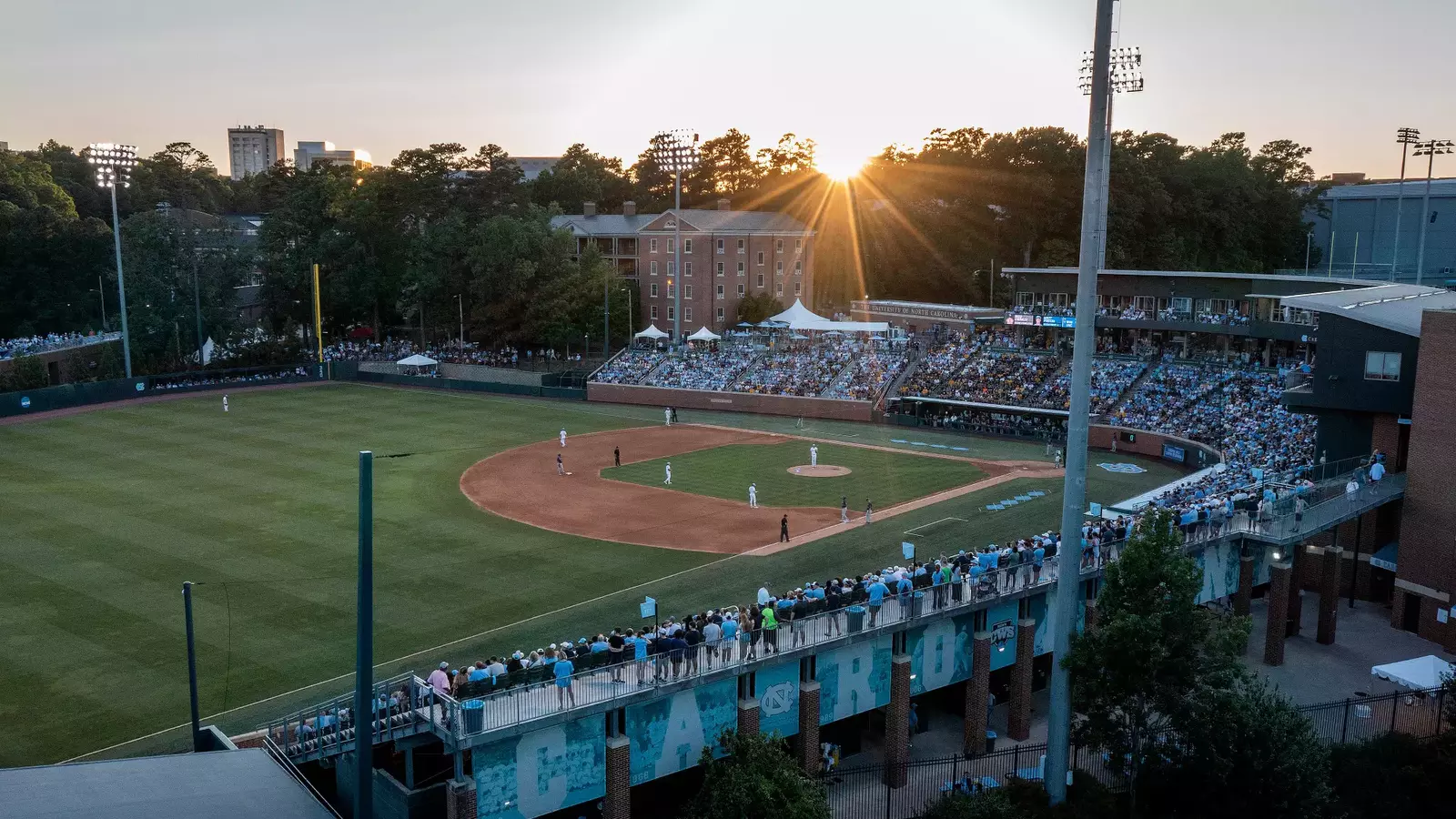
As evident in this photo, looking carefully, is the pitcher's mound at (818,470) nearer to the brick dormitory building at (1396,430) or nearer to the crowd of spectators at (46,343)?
the brick dormitory building at (1396,430)

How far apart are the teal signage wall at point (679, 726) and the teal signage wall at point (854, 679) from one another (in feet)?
7.14

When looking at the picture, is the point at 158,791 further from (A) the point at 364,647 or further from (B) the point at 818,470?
(B) the point at 818,470

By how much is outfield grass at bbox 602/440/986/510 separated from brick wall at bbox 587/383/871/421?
346 inches

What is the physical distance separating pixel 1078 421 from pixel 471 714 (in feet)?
35.4

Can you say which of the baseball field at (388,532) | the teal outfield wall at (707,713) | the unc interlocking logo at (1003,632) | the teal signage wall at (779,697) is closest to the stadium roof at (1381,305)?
the baseball field at (388,532)

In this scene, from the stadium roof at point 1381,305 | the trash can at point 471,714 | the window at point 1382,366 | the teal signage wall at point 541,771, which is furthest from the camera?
the window at point 1382,366

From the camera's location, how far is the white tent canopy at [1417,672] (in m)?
23.5

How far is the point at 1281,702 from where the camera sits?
63.6 ft

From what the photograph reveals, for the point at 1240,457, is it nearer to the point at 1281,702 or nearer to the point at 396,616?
the point at 1281,702

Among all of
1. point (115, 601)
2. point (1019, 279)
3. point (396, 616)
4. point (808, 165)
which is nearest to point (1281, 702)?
point (396, 616)

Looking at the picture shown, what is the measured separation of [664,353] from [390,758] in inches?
2184

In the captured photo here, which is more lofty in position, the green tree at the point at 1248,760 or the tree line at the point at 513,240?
the tree line at the point at 513,240

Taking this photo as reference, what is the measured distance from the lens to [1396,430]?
102 ft

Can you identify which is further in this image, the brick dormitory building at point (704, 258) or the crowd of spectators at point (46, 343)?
the brick dormitory building at point (704, 258)
